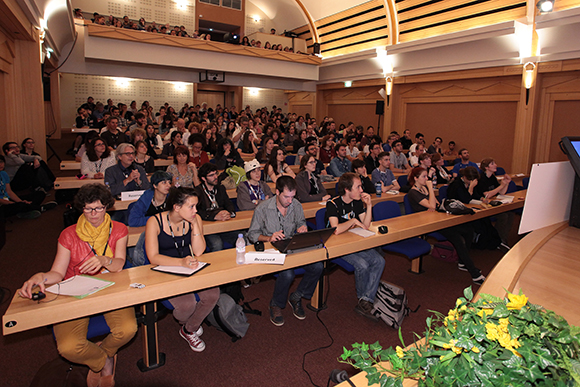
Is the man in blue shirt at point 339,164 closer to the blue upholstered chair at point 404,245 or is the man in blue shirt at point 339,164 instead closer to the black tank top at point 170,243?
the blue upholstered chair at point 404,245

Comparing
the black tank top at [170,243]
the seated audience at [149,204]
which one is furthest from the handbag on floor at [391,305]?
the seated audience at [149,204]

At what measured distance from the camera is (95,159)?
5.82m

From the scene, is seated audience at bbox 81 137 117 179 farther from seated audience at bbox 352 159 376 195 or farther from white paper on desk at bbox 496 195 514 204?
white paper on desk at bbox 496 195 514 204

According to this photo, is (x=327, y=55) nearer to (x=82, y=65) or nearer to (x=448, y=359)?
(x=82, y=65)

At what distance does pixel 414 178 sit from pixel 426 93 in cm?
894

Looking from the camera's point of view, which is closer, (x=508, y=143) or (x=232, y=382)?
(x=232, y=382)

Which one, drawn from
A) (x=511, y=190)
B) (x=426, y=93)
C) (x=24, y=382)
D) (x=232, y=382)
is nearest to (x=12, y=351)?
(x=24, y=382)

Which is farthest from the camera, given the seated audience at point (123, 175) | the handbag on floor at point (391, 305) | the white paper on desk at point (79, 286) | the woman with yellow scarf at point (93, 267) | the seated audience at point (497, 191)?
the seated audience at point (497, 191)

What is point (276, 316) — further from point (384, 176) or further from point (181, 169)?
point (384, 176)

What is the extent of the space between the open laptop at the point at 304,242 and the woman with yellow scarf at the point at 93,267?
1.23 m

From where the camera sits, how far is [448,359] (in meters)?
0.95

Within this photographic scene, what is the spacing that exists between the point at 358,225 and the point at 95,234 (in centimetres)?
237

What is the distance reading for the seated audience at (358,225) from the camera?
3609 mm

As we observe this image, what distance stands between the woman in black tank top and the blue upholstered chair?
79.7 inches
